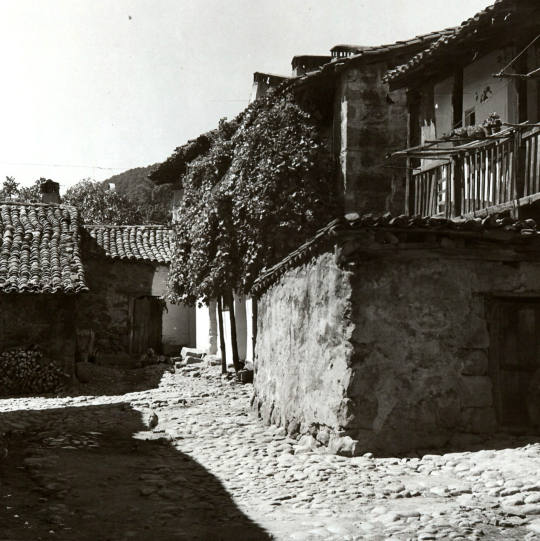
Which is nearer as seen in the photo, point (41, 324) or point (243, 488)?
point (243, 488)

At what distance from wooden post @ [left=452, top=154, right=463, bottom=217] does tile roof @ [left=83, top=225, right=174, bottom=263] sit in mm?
14822

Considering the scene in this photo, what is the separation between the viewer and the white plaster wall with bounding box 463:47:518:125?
40.0ft

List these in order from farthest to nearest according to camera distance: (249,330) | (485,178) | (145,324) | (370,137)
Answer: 1. (145,324)
2. (249,330)
3. (370,137)
4. (485,178)

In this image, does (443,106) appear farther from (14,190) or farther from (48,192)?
(14,190)

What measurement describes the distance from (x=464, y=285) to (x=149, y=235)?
20.0m

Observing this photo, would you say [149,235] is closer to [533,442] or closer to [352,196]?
[352,196]

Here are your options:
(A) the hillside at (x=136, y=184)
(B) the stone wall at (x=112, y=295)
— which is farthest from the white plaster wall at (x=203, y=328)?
(A) the hillside at (x=136, y=184)

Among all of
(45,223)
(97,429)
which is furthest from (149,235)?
(97,429)

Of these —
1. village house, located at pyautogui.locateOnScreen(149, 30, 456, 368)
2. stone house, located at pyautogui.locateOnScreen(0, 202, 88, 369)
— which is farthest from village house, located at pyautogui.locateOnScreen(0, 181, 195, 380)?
village house, located at pyautogui.locateOnScreen(149, 30, 456, 368)

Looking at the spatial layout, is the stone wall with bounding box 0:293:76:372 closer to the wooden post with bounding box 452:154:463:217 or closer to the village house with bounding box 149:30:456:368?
the village house with bounding box 149:30:456:368

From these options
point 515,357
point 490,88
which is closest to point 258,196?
point 490,88

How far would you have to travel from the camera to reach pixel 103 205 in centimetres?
4550

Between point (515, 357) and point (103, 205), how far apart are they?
38.8 meters

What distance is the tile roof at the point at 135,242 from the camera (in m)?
25.7
